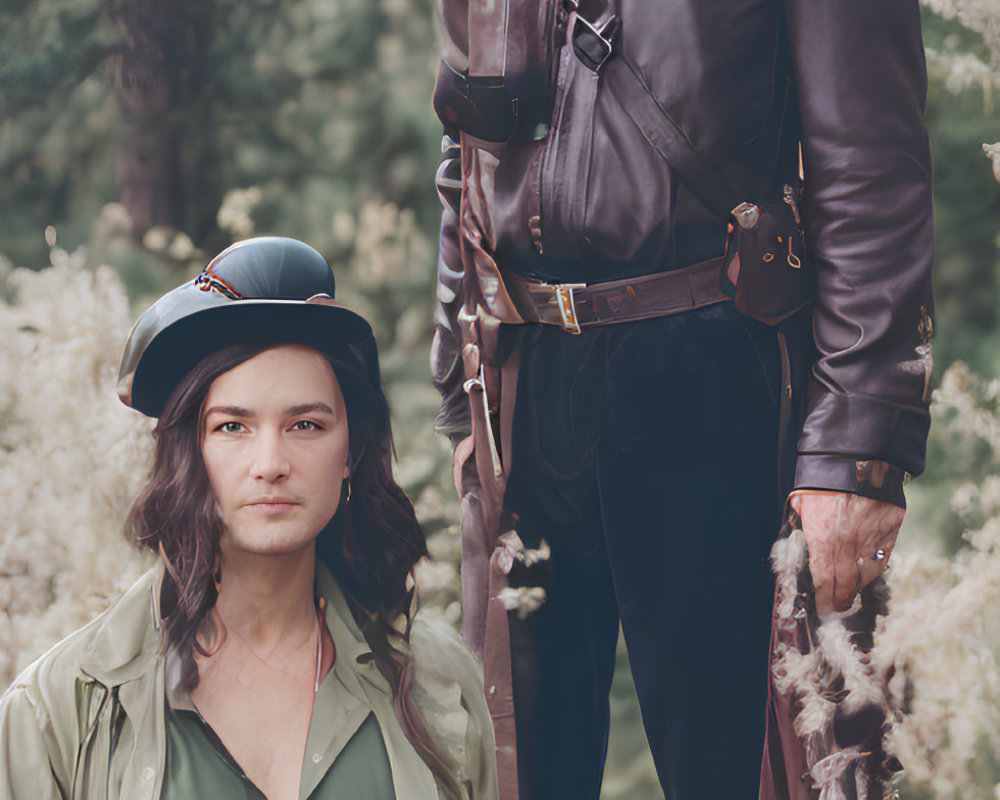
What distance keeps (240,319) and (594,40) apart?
20.4 inches

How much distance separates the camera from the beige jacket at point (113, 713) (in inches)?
49.1

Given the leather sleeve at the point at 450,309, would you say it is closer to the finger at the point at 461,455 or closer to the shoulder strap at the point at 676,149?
the finger at the point at 461,455

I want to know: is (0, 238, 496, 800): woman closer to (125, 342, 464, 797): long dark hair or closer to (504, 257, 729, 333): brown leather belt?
(125, 342, 464, 797): long dark hair

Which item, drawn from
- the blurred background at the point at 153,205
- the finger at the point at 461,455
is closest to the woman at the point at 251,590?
the finger at the point at 461,455

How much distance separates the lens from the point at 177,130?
2.18m

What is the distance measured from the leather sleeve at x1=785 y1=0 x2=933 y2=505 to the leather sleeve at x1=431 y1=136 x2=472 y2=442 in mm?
473

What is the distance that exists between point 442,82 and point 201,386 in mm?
554

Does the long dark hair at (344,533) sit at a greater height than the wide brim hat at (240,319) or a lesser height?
lesser

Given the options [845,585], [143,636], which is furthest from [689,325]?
[143,636]

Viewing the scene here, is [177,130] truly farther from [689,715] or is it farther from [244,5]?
[689,715]

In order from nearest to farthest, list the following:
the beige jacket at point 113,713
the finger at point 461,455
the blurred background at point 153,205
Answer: the beige jacket at point 113,713, the finger at point 461,455, the blurred background at point 153,205

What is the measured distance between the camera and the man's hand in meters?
1.51

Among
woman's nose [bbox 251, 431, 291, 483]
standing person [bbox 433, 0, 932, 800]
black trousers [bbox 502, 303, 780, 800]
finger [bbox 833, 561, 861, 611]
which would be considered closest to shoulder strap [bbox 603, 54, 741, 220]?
standing person [bbox 433, 0, 932, 800]

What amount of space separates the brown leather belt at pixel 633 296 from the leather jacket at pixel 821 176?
0.01 metres
